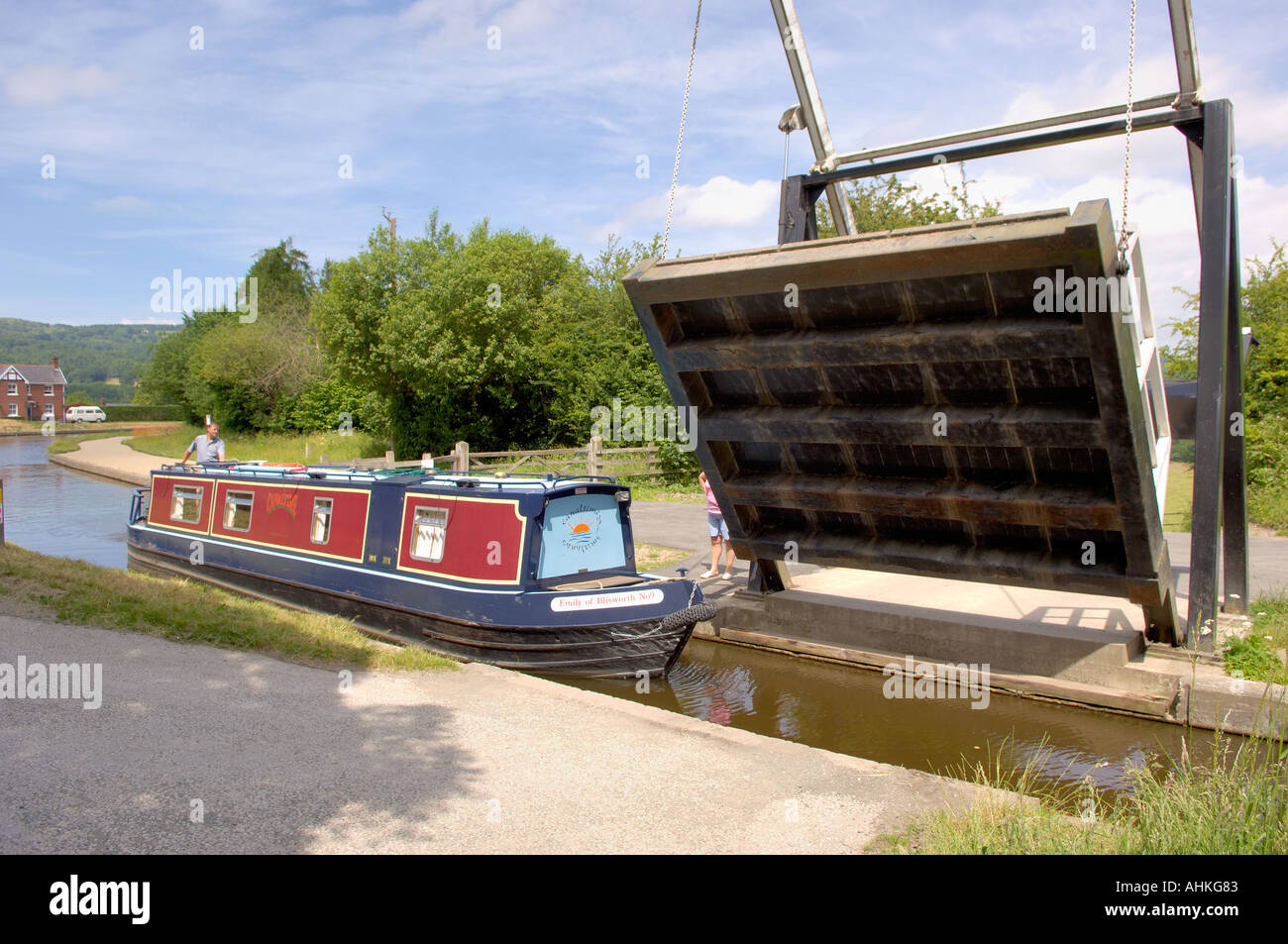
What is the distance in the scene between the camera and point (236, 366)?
42.1 metres

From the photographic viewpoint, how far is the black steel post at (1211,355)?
709 centimetres

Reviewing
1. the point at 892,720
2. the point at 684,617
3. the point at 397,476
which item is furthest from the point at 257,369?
the point at 892,720

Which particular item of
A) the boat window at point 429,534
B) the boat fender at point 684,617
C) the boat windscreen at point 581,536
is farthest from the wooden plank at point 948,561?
the boat window at point 429,534

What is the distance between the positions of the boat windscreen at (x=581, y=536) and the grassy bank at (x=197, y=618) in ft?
5.80

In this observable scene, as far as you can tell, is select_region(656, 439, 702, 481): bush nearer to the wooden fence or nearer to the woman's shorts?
the wooden fence

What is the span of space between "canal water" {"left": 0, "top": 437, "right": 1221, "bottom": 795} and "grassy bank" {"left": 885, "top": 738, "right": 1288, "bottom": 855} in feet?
7.03

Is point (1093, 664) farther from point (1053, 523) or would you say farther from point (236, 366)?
point (236, 366)

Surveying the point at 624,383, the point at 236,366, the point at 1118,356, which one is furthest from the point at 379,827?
the point at 236,366

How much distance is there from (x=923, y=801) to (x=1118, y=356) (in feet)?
9.24

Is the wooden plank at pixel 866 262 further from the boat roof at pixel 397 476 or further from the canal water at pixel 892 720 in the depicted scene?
the canal water at pixel 892 720

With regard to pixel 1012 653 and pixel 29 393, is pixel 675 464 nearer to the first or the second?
pixel 1012 653

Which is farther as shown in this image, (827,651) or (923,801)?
(827,651)

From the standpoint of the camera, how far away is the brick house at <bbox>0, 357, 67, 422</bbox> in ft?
343

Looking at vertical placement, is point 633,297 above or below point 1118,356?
above
